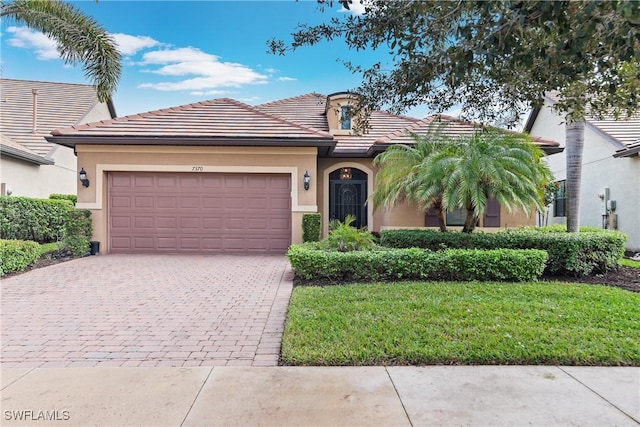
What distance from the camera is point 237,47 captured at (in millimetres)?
12094

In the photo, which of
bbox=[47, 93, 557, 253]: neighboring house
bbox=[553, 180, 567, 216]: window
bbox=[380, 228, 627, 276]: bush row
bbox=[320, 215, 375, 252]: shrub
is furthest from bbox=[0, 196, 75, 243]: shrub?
bbox=[553, 180, 567, 216]: window

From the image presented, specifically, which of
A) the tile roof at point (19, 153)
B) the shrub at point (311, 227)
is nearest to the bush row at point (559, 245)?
the shrub at point (311, 227)

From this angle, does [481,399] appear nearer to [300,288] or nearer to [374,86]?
[374,86]

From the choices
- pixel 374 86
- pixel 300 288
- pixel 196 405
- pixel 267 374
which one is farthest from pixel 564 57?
pixel 300 288

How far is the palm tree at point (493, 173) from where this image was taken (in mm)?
8445

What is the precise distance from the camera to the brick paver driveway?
4.18 m

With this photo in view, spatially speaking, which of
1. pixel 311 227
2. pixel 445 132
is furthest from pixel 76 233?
pixel 445 132

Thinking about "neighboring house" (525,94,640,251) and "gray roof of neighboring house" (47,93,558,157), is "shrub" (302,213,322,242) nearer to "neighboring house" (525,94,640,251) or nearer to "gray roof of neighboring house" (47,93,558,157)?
"gray roof of neighboring house" (47,93,558,157)

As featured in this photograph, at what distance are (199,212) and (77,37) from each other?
6104 millimetres

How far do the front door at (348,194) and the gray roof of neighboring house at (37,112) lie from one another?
11869 mm

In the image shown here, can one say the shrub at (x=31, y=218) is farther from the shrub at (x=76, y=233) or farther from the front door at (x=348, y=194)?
the front door at (x=348, y=194)

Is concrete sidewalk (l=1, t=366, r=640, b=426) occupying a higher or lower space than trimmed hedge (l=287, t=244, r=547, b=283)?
lower

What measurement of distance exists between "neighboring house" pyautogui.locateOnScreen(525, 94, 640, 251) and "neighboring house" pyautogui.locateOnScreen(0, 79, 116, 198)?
19072 mm

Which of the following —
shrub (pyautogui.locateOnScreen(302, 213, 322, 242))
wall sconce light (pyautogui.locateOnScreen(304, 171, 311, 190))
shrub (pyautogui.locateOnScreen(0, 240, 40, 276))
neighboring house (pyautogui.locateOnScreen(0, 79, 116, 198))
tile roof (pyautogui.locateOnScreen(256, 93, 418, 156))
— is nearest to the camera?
shrub (pyautogui.locateOnScreen(0, 240, 40, 276))
